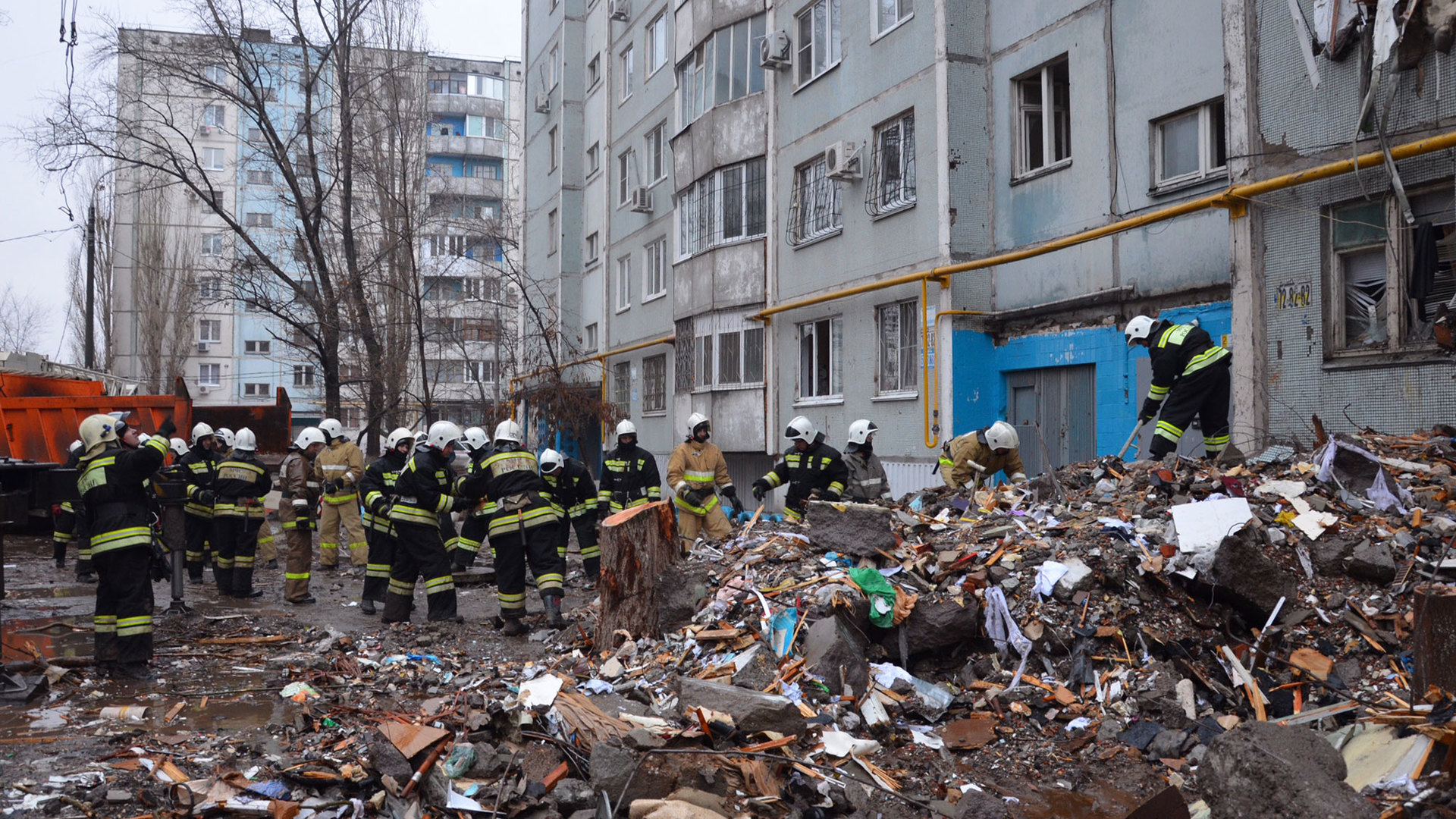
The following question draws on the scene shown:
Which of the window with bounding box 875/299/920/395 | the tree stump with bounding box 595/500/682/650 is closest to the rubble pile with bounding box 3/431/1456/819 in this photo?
the tree stump with bounding box 595/500/682/650

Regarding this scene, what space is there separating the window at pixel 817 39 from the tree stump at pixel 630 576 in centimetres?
1173

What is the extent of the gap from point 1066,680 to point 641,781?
2.65 m

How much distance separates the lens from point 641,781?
4.61 meters

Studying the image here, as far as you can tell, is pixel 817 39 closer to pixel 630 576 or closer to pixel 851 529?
pixel 851 529

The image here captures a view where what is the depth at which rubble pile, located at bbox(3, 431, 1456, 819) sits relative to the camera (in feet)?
15.1

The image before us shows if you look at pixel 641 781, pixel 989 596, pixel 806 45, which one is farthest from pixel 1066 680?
pixel 806 45

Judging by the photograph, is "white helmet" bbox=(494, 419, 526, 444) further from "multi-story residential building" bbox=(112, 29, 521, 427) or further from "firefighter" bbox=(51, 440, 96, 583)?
"multi-story residential building" bbox=(112, 29, 521, 427)

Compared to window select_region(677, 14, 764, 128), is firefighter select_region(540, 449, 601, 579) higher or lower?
lower

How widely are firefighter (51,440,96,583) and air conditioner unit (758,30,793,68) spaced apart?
39.5ft

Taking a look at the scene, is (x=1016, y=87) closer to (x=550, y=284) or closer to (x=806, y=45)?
(x=806, y=45)

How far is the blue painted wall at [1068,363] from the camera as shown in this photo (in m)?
11.7

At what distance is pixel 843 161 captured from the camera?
52.9ft

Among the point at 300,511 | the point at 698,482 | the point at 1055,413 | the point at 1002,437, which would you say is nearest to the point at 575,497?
the point at 698,482

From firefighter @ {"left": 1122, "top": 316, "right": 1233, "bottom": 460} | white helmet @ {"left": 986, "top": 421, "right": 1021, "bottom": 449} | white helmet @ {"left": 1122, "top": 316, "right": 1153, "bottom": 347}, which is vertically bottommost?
white helmet @ {"left": 986, "top": 421, "right": 1021, "bottom": 449}
